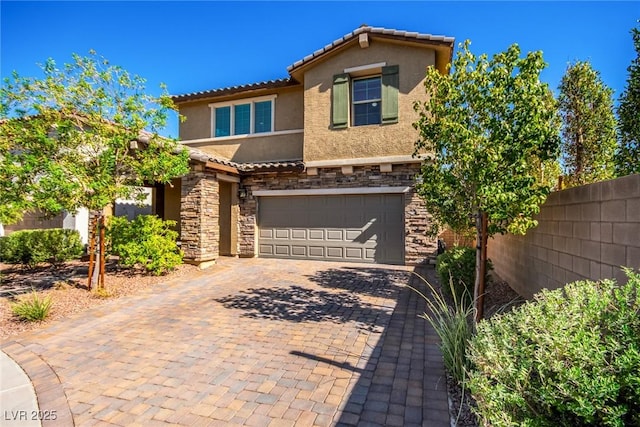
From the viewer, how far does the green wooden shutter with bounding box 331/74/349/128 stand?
36.0ft

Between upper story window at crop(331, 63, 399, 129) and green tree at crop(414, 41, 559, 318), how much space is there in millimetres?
6085

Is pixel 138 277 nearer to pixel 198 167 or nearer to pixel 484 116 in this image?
pixel 198 167

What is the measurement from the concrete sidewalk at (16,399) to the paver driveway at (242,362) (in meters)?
0.11

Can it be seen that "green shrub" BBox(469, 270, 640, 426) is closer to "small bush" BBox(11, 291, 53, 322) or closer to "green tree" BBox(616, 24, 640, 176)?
"green tree" BBox(616, 24, 640, 176)

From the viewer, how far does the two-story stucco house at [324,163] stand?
34.0 feet

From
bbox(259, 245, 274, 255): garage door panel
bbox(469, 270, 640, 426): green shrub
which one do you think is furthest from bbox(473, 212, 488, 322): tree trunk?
bbox(259, 245, 274, 255): garage door panel

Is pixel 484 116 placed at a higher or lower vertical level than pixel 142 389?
higher

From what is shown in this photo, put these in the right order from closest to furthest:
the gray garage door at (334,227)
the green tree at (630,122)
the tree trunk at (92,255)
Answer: the green tree at (630,122) → the tree trunk at (92,255) → the gray garage door at (334,227)

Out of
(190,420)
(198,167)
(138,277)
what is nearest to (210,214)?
(198,167)

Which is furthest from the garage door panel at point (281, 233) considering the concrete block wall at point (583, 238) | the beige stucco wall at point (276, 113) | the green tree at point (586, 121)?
the green tree at point (586, 121)

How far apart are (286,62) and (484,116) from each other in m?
9.00

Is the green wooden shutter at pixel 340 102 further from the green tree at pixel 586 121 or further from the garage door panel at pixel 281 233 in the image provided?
the green tree at pixel 586 121

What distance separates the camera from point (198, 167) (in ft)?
32.8

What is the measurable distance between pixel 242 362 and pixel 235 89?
37.6ft
